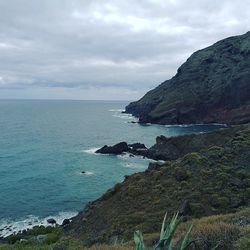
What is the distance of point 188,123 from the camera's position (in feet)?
436

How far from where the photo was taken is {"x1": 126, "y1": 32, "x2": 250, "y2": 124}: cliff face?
132 m

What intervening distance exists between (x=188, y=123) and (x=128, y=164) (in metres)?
64.8

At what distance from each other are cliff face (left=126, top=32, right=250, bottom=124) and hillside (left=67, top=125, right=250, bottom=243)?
8739 centimetres

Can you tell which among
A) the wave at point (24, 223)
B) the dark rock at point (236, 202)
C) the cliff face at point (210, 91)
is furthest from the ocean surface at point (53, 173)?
the dark rock at point (236, 202)

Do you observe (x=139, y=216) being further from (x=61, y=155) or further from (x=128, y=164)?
(x=61, y=155)

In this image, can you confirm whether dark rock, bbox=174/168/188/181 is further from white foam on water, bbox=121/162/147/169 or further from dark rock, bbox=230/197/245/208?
white foam on water, bbox=121/162/147/169

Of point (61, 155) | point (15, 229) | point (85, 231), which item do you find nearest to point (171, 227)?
point (85, 231)

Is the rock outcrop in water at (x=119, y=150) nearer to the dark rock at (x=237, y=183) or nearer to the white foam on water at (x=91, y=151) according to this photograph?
the white foam on water at (x=91, y=151)

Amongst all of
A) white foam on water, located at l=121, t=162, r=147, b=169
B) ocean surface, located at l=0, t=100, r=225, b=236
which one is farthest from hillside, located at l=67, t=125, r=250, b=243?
white foam on water, located at l=121, t=162, r=147, b=169

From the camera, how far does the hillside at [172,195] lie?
2733 cm

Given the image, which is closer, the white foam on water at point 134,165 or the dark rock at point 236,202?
the dark rock at point 236,202

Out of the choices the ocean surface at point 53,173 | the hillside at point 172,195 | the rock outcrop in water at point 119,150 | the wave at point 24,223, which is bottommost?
the wave at point 24,223

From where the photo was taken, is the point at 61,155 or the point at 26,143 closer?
the point at 61,155

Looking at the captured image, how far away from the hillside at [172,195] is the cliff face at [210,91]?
87.4 m
